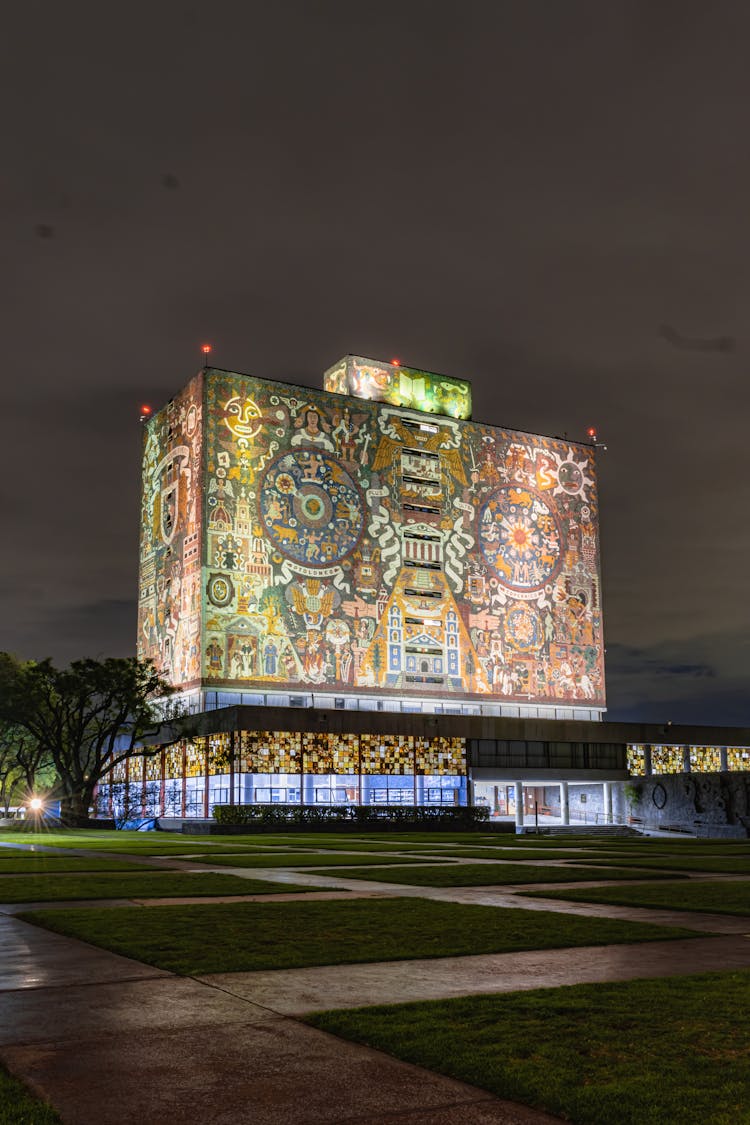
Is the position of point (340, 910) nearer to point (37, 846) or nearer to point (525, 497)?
point (37, 846)

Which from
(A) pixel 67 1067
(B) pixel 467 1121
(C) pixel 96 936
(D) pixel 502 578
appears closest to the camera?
(B) pixel 467 1121

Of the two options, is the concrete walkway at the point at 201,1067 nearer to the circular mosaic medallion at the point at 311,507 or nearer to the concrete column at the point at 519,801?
the concrete column at the point at 519,801

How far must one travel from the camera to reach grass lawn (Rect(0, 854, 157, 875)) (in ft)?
81.8

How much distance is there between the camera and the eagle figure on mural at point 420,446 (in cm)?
10244

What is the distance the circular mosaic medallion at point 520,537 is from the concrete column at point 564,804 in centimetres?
2034

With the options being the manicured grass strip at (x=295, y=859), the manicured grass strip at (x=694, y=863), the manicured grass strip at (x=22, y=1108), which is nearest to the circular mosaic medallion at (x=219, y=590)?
the manicured grass strip at (x=295, y=859)

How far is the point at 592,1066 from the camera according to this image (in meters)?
6.63

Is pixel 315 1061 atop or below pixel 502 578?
below

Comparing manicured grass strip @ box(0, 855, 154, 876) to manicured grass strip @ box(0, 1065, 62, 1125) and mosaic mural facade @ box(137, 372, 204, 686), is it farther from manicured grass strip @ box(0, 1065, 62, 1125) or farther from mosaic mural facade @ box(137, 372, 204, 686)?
mosaic mural facade @ box(137, 372, 204, 686)

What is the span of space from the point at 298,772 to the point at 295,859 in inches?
2062

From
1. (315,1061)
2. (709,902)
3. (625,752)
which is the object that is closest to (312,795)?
(625,752)

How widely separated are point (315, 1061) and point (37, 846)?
115ft

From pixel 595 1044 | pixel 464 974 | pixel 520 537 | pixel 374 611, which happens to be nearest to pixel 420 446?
pixel 520 537

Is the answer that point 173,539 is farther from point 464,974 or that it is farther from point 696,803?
point 464,974
